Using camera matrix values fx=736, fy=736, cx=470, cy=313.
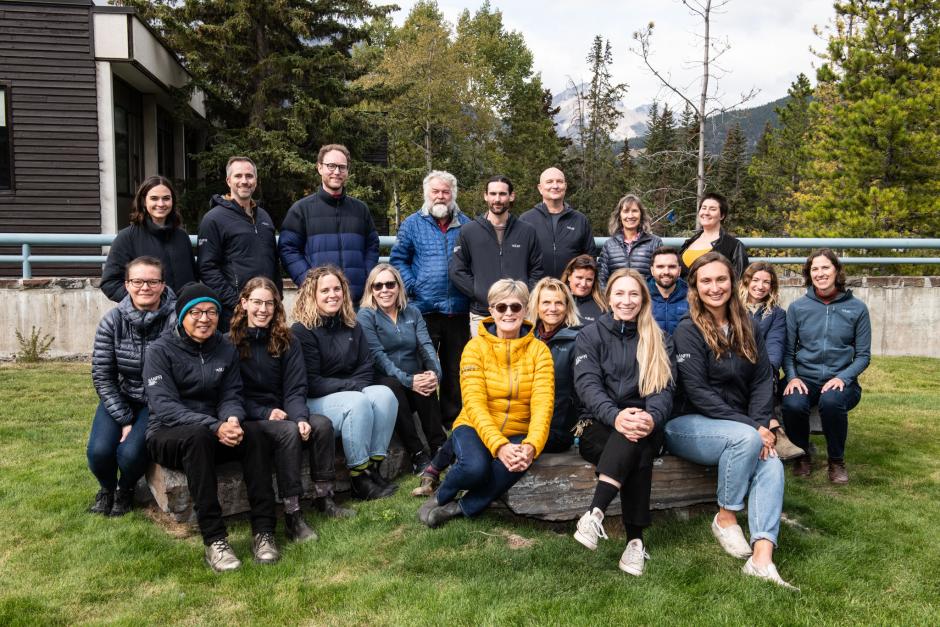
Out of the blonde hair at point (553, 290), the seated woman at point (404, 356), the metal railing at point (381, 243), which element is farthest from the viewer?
the metal railing at point (381, 243)

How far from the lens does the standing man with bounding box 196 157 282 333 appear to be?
16.5 ft

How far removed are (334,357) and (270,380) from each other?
20.0 inches

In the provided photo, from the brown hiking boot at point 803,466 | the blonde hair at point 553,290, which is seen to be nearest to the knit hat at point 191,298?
the blonde hair at point 553,290

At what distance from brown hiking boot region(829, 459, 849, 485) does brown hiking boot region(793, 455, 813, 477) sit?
18cm

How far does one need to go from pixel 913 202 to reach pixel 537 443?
64.7ft

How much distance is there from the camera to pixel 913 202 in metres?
19.5

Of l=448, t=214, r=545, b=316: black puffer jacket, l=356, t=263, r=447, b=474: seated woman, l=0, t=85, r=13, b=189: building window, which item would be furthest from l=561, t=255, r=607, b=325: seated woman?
l=0, t=85, r=13, b=189: building window

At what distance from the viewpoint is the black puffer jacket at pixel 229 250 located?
5.04 meters

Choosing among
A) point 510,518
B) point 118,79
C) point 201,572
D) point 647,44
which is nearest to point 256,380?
point 201,572

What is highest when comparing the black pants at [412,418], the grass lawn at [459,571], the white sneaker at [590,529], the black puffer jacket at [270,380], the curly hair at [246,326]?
the curly hair at [246,326]

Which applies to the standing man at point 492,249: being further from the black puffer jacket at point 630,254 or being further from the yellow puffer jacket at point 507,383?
the yellow puffer jacket at point 507,383

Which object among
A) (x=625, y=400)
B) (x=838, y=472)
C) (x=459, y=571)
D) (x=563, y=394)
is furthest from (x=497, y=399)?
(x=838, y=472)

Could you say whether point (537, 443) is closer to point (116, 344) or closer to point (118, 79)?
point (116, 344)

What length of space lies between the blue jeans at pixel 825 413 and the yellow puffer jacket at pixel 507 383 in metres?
1.96
